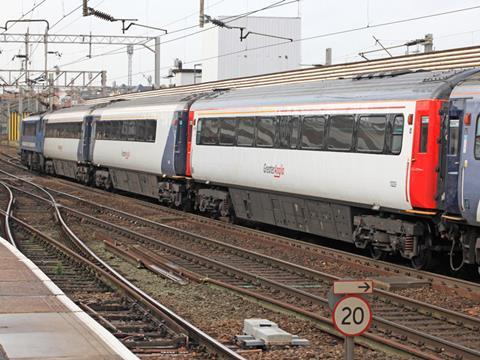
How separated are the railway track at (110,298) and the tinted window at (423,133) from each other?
5.01 m

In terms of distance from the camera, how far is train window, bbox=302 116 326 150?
16844mm

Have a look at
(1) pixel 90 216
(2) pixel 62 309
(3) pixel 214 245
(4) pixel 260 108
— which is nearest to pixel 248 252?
(3) pixel 214 245

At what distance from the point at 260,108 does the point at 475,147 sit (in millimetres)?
7386

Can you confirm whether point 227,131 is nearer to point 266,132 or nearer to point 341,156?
point 266,132

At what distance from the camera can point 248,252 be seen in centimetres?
1677

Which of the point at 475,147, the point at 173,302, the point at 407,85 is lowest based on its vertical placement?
the point at 173,302

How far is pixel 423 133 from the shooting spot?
45.2 feet

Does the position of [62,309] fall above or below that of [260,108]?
below

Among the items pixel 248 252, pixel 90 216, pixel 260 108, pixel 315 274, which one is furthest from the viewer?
pixel 90 216

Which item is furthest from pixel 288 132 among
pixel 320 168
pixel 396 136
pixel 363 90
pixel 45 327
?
pixel 45 327

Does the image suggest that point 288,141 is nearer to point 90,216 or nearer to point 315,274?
point 315,274

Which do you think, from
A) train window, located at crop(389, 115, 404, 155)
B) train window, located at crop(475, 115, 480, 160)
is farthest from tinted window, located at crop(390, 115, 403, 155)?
train window, located at crop(475, 115, 480, 160)

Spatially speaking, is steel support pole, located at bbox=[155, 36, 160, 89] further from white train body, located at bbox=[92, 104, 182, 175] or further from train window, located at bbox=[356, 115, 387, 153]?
train window, located at bbox=[356, 115, 387, 153]

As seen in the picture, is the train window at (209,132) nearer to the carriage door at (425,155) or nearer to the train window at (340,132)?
the train window at (340,132)
